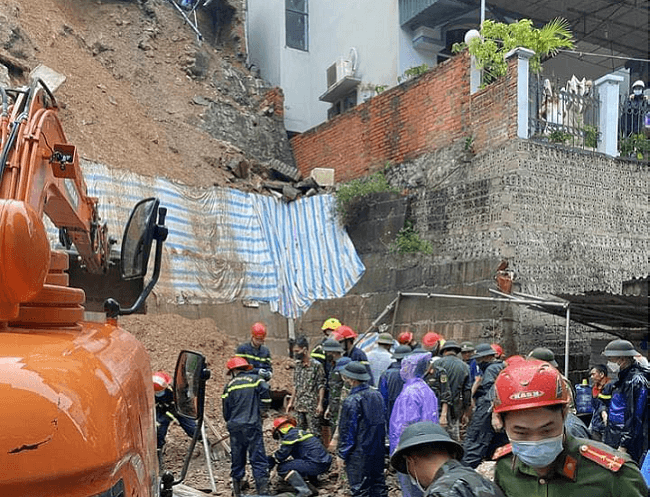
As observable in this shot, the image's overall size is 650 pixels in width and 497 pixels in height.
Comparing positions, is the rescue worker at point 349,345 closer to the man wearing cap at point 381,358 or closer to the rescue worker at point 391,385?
the rescue worker at point 391,385

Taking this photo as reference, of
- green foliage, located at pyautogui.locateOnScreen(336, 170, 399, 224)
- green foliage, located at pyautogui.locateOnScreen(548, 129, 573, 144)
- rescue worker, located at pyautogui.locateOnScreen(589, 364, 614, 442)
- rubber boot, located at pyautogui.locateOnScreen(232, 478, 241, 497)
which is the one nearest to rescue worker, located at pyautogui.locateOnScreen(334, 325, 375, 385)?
rubber boot, located at pyautogui.locateOnScreen(232, 478, 241, 497)

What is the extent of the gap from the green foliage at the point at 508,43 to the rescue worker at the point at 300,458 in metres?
7.67

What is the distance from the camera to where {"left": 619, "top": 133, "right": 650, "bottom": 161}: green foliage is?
39.7 ft

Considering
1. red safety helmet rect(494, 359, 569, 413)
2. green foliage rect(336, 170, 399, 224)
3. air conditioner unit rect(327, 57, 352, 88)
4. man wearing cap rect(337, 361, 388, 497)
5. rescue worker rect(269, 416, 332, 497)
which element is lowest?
rescue worker rect(269, 416, 332, 497)

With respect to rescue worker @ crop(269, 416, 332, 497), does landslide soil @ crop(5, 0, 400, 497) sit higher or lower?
higher

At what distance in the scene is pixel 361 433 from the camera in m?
6.67

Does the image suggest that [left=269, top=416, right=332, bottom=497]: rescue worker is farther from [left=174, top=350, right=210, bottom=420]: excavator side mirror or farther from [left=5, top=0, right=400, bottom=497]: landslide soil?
[left=174, top=350, right=210, bottom=420]: excavator side mirror

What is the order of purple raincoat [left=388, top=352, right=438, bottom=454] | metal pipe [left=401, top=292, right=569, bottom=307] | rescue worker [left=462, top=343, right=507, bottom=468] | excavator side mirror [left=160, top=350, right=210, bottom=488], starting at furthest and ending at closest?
1. metal pipe [left=401, top=292, right=569, bottom=307]
2. rescue worker [left=462, top=343, right=507, bottom=468]
3. purple raincoat [left=388, top=352, right=438, bottom=454]
4. excavator side mirror [left=160, top=350, right=210, bottom=488]

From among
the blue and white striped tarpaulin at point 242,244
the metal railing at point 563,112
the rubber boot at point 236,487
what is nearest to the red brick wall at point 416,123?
the metal railing at point 563,112

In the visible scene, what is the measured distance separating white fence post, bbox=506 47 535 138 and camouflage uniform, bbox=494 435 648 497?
31.5 ft

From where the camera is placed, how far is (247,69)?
72.7 ft

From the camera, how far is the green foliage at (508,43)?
11.4 metres

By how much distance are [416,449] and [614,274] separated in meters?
10.1

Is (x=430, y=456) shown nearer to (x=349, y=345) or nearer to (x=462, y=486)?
(x=462, y=486)
